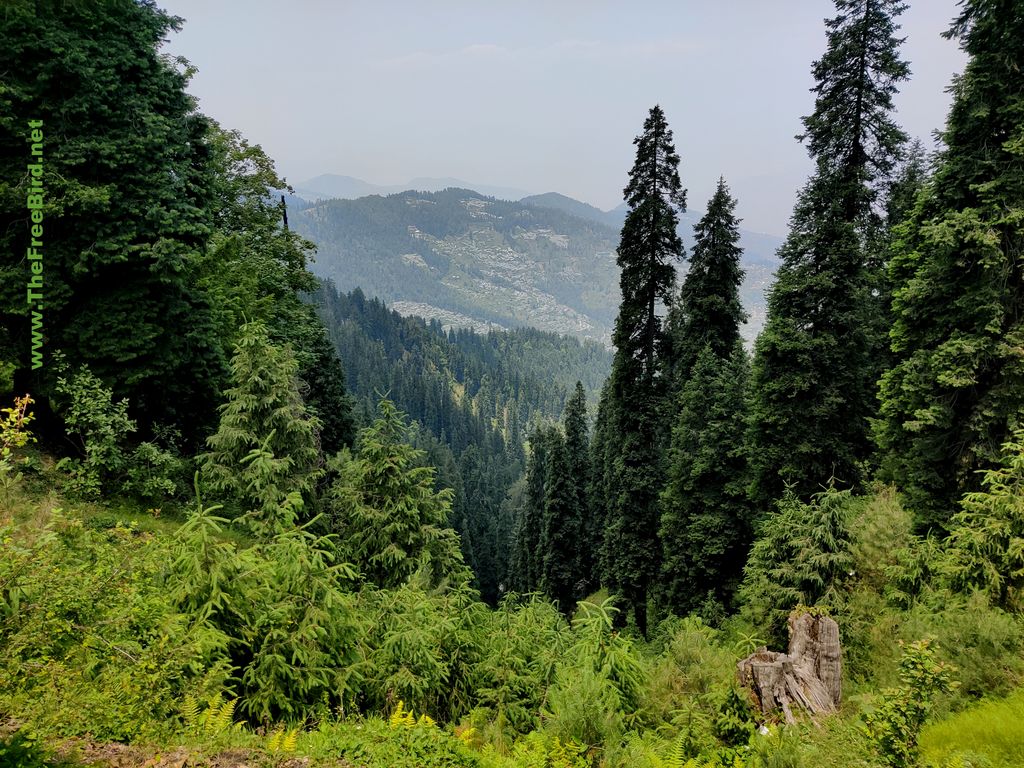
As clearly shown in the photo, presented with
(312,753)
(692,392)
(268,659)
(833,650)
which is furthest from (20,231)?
(692,392)

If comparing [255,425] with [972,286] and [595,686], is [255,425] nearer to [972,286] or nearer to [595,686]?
[595,686]

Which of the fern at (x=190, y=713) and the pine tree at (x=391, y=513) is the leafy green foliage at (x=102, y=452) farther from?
the fern at (x=190, y=713)

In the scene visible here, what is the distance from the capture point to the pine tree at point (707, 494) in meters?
18.4

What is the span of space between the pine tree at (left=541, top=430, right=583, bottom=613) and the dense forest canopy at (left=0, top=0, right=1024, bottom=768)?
43.2ft

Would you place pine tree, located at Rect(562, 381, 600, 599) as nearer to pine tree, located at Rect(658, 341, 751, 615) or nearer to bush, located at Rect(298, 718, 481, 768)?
pine tree, located at Rect(658, 341, 751, 615)

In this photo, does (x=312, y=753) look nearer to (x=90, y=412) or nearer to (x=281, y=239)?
(x=90, y=412)

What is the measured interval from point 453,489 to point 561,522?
990 inches

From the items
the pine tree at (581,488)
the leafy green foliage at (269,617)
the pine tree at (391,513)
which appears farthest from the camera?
the pine tree at (581,488)

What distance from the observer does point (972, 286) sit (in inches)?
454

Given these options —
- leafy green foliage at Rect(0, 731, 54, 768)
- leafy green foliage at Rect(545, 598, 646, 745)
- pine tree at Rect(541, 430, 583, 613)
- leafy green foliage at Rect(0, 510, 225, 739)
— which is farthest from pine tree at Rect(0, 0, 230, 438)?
pine tree at Rect(541, 430, 583, 613)

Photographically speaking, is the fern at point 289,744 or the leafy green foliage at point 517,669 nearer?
the fern at point 289,744

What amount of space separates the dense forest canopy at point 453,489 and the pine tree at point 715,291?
193 mm

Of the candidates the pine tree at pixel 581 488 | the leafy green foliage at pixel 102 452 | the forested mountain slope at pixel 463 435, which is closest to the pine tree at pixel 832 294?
the leafy green foliage at pixel 102 452

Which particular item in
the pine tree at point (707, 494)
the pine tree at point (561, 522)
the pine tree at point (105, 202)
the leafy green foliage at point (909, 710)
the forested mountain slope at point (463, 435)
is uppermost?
the pine tree at point (105, 202)
